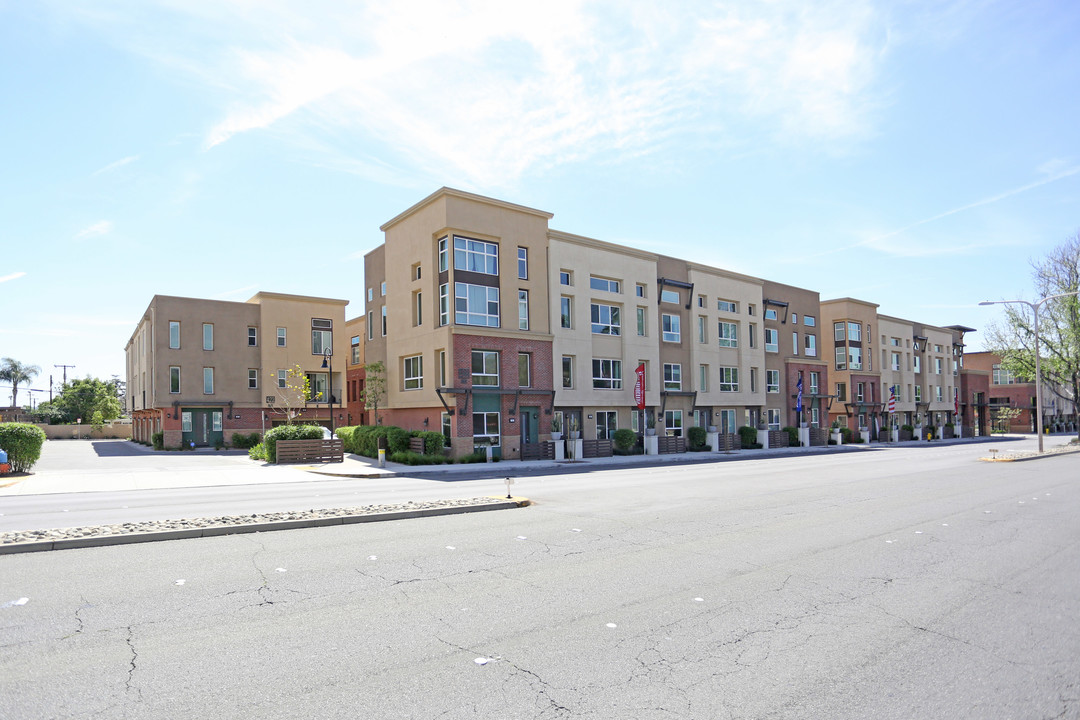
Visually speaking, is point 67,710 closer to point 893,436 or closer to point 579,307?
point 579,307

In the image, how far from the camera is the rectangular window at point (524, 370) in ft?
117

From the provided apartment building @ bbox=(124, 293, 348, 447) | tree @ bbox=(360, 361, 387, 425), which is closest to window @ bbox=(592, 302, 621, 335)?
tree @ bbox=(360, 361, 387, 425)

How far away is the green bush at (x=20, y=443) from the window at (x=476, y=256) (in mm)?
18213

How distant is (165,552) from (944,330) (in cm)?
8562

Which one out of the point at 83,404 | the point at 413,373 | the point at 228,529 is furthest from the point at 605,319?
the point at 83,404

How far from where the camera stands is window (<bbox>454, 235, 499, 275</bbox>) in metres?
33.9

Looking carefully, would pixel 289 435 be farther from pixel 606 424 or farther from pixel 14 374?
pixel 14 374

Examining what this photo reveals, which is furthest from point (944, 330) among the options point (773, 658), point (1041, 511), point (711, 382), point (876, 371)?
point (773, 658)

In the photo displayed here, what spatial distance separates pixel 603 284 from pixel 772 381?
62.8 feet

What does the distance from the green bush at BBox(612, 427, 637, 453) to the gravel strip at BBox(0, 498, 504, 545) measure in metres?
24.6

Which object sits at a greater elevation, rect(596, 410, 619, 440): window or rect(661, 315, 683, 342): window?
rect(661, 315, 683, 342): window

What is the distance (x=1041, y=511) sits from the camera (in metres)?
14.3

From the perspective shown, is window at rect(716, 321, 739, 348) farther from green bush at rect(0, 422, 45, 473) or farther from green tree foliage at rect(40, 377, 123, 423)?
green tree foliage at rect(40, 377, 123, 423)

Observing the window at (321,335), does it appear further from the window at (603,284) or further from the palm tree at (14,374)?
the palm tree at (14,374)
